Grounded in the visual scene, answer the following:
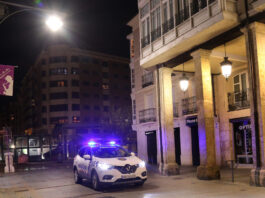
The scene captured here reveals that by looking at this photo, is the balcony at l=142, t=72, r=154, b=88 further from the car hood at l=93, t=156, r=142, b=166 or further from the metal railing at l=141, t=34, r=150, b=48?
the car hood at l=93, t=156, r=142, b=166

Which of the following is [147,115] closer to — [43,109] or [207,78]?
[207,78]

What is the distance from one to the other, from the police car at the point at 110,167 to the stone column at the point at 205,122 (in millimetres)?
3148

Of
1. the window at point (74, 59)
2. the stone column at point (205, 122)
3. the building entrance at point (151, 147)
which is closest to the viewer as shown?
the stone column at point (205, 122)

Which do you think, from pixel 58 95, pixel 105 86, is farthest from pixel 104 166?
pixel 105 86

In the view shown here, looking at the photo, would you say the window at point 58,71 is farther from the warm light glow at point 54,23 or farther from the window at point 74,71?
the warm light glow at point 54,23

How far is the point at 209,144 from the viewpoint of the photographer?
15070 millimetres

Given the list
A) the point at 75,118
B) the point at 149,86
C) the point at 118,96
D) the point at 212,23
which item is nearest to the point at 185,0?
the point at 212,23

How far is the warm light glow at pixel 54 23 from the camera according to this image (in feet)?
35.5

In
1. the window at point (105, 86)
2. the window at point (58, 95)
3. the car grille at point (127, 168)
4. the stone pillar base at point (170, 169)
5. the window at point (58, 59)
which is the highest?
the window at point (58, 59)

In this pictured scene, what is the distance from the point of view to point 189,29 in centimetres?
1469

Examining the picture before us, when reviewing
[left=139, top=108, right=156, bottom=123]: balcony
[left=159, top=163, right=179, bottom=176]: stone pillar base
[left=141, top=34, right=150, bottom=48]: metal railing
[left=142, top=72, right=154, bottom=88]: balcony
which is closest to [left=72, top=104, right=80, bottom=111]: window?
[left=139, top=108, right=156, bottom=123]: balcony

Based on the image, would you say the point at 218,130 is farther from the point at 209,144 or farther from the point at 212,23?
the point at 212,23

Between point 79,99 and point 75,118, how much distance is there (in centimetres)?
486

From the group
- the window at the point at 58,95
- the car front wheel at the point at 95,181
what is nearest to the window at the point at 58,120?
the window at the point at 58,95
